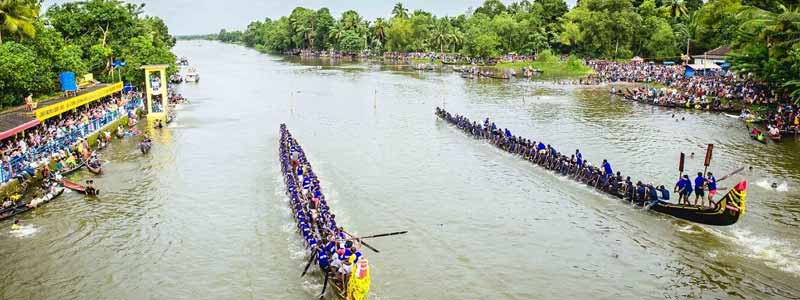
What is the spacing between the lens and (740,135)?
38.3 m

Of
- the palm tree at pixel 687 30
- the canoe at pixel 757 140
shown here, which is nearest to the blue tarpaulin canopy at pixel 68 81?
the canoe at pixel 757 140

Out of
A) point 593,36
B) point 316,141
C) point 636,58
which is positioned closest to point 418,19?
point 593,36

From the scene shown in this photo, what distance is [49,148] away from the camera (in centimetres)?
2862

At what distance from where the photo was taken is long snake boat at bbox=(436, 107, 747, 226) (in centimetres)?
1967

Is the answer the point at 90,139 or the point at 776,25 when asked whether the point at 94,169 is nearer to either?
the point at 90,139

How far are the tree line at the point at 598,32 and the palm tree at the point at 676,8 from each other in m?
0.16

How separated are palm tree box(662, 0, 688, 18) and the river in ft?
227

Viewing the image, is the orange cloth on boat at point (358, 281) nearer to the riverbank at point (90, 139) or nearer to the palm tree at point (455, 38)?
the riverbank at point (90, 139)

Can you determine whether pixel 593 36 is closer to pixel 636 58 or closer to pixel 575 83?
pixel 636 58

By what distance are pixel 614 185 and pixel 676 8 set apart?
9084cm

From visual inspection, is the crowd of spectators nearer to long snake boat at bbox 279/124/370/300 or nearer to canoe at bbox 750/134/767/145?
canoe at bbox 750/134/767/145

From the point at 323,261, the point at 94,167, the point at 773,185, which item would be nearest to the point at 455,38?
the point at 773,185

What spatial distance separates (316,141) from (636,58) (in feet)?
210

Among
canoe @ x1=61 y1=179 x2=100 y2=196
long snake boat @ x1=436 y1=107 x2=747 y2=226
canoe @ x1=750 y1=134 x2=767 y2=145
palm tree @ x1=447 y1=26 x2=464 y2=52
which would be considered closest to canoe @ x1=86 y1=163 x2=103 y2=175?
canoe @ x1=61 y1=179 x2=100 y2=196
